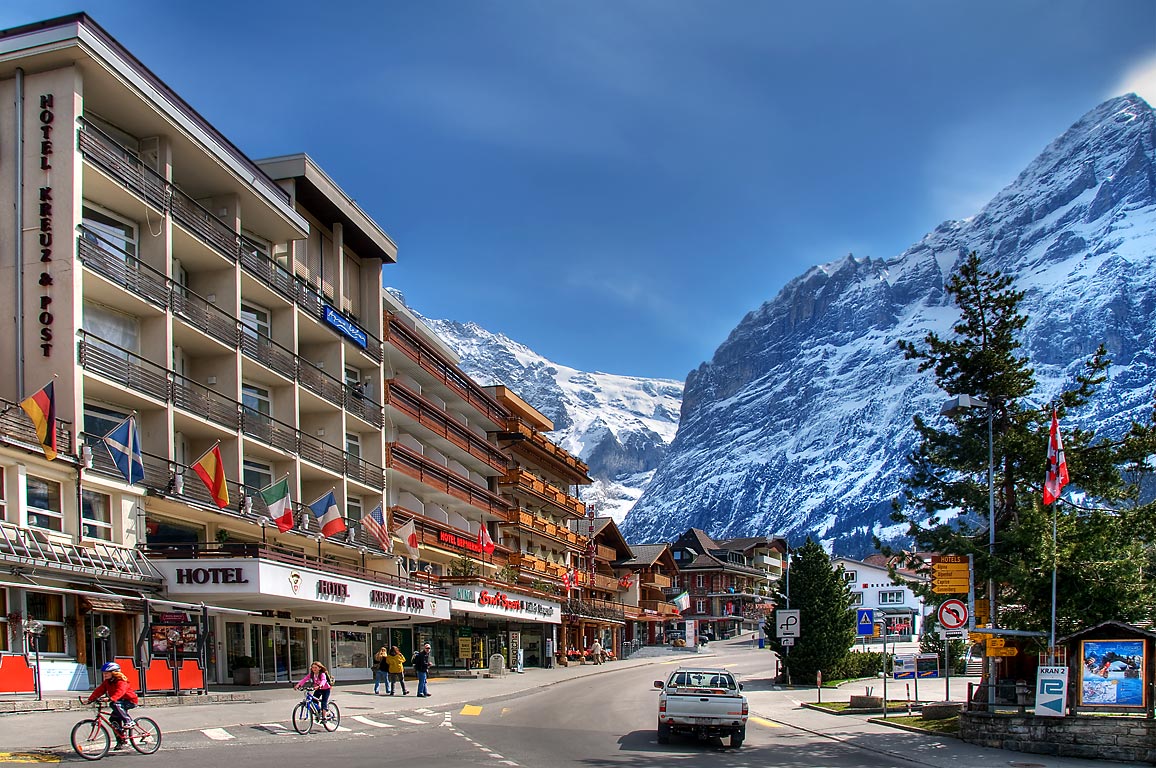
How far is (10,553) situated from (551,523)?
5551 cm

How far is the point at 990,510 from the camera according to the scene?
27891mm

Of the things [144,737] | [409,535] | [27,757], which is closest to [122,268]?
[144,737]

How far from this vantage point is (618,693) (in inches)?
1766

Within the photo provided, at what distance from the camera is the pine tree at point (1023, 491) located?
25594 mm

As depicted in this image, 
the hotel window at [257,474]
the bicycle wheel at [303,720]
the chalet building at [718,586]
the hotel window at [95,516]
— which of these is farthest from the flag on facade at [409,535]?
the chalet building at [718,586]

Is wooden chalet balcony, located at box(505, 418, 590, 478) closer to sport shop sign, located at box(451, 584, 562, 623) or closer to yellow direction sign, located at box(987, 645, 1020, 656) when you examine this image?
sport shop sign, located at box(451, 584, 562, 623)

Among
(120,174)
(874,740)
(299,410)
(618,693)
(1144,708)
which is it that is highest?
(120,174)

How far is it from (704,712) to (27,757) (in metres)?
13.2

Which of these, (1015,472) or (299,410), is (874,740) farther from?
(299,410)

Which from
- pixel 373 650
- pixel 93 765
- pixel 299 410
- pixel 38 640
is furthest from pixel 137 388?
pixel 373 650

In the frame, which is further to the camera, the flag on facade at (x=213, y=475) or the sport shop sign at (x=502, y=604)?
the sport shop sign at (x=502, y=604)

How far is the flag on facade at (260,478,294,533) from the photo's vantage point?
34781mm

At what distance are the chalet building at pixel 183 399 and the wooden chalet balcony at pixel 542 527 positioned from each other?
53.3 feet

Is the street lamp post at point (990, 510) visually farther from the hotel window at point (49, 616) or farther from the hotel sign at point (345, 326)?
the hotel sign at point (345, 326)
